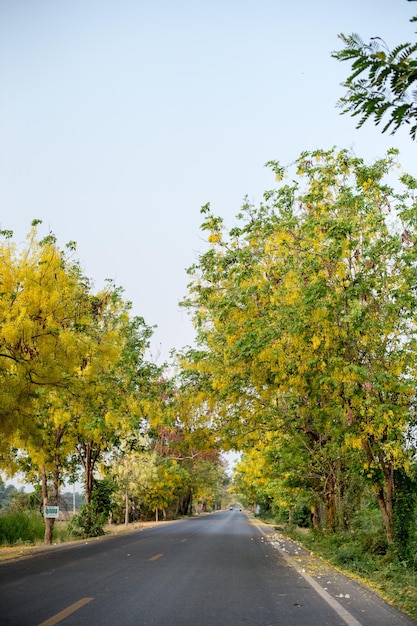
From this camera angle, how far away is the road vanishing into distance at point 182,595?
22.3 ft

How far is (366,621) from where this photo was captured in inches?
262

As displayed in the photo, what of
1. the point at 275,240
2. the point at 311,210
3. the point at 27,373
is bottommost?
the point at 27,373

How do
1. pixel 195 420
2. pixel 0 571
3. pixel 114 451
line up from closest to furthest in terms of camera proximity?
pixel 0 571 < pixel 195 420 < pixel 114 451

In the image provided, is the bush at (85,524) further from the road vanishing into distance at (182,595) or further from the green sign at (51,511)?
the road vanishing into distance at (182,595)

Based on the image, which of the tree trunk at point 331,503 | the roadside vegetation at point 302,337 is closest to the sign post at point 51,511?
the roadside vegetation at point 302,337

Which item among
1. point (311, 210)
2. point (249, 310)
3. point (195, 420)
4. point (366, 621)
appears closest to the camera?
point (366, 621)

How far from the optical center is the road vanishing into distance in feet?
22.3

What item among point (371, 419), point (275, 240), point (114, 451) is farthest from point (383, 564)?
point (114, 451)

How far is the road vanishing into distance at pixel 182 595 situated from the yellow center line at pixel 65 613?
12 millimetres

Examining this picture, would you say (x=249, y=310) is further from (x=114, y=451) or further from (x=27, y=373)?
(x=114, y=451)

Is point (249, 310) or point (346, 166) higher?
point (346, 166)

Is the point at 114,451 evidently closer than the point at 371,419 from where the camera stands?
No

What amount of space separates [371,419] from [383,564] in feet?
10.9

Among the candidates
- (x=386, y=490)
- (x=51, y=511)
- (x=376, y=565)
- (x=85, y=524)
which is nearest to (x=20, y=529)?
(x=51, y=511)
